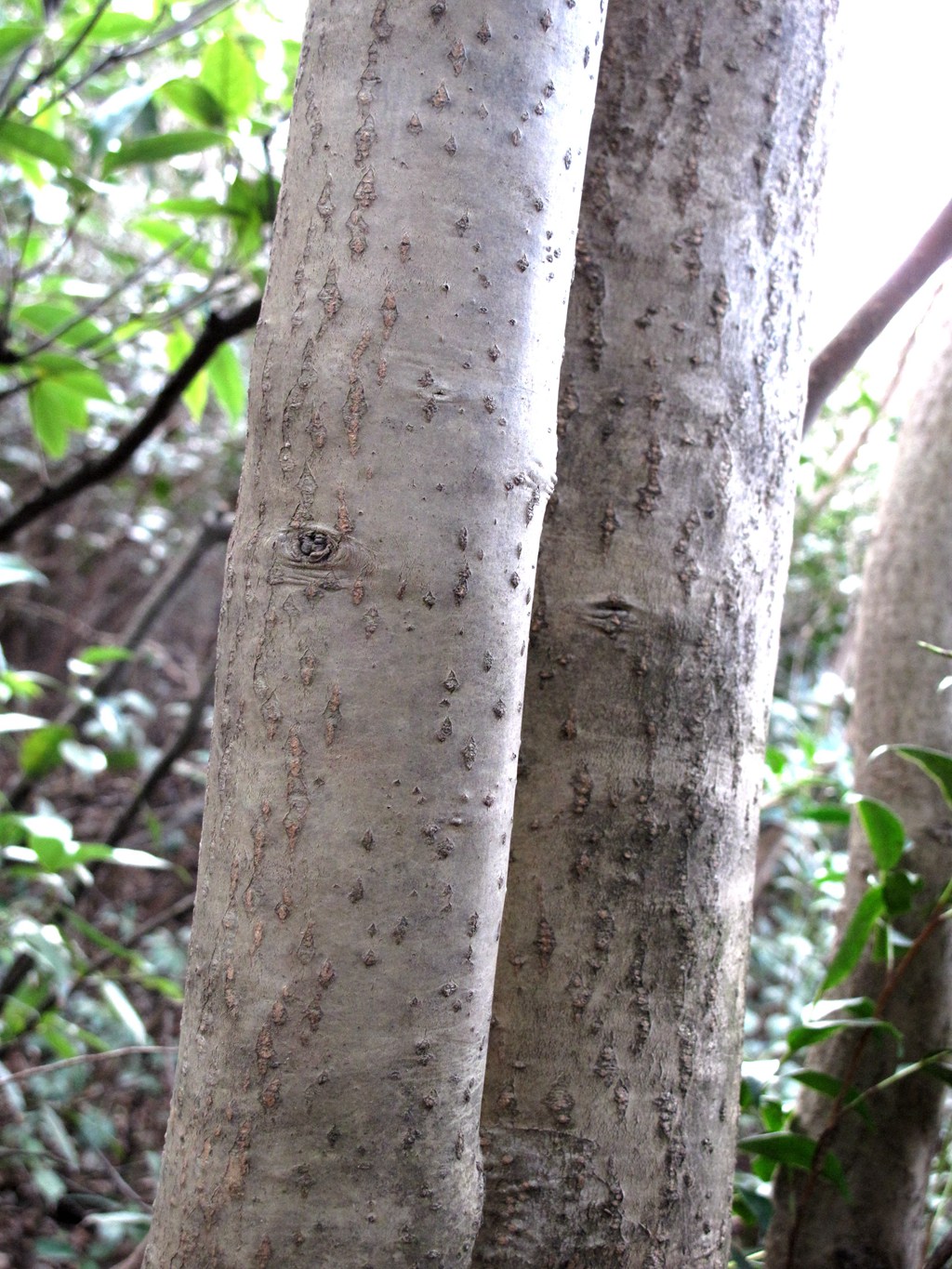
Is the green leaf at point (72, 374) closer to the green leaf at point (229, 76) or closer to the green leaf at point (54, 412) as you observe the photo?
the green leaf at point (54, 412)

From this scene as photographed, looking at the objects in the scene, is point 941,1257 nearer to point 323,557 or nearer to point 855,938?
point 855,938

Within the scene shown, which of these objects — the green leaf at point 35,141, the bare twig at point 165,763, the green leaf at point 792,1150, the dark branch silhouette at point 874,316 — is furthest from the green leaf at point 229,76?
the green leaf at point 792,1150

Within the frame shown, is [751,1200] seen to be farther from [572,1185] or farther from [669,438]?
[669,438]

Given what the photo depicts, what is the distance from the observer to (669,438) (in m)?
0.71

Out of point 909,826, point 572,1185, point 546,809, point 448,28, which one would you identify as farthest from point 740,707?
point 909,826

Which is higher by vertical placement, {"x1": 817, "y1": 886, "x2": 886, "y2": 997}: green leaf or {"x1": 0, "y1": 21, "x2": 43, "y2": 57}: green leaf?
{"x1": 0, "y1": 21, "x2": 43, "y2": 57}: green leaf

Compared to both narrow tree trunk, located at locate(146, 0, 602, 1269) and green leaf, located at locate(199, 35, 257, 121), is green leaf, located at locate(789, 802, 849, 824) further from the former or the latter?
green leaf, located at locate(199, 35, 257, 121)

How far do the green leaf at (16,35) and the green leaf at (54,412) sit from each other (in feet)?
1.22

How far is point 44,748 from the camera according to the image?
5.40 feet

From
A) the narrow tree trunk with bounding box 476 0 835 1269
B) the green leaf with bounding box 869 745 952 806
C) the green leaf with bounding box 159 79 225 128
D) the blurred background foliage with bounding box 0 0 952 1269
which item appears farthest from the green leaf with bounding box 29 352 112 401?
the green leaf with bounding box 869 745 952 806

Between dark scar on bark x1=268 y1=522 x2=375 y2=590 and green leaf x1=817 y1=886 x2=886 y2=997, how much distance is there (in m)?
0.79

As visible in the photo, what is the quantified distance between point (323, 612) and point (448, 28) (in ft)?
0.99

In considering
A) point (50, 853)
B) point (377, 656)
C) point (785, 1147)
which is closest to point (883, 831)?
point (785, 1147)

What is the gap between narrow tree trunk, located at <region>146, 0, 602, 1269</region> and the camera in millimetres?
503
